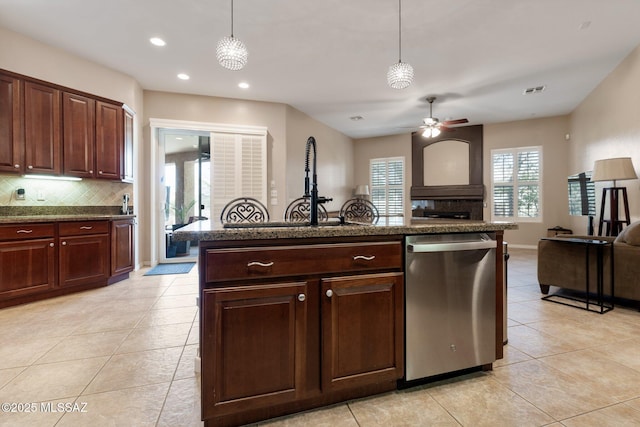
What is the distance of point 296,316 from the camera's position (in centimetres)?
140

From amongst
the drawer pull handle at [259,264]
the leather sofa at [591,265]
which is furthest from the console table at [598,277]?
the drawer pull handle at [259,264]

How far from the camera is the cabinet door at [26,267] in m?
2.95

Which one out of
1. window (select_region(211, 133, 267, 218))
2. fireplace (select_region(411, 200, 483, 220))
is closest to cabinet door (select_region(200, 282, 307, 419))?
window (select_region(211, 133, 267, 218))

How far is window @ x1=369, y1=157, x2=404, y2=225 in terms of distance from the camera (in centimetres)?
849

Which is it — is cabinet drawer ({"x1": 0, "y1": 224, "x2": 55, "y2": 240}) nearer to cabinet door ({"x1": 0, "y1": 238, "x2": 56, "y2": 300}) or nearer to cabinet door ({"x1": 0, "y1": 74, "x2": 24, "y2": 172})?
cabinet door ({"x1": 0, "y1": 238, "x2": 56, "y2": 300})

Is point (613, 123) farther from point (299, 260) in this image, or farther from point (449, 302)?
point (299, 260)

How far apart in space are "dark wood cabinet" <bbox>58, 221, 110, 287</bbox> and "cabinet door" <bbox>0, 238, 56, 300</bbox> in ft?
0.34

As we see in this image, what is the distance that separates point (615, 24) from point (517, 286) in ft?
10.3

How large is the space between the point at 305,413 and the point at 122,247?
3.65m

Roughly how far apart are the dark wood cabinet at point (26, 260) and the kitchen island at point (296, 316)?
9.46 feet

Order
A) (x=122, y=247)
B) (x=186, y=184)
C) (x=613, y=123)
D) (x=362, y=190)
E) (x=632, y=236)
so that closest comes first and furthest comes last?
1. (x=632, y=236)
2. (x=122, y=247)
3. (x=613, y=123)
4. (x=186, y=184)
5. (x=362, y=190)

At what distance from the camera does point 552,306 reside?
3.04 m

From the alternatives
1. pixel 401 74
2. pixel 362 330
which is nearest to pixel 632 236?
pixel 401 74

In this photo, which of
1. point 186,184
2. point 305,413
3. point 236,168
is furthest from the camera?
point 186,184
